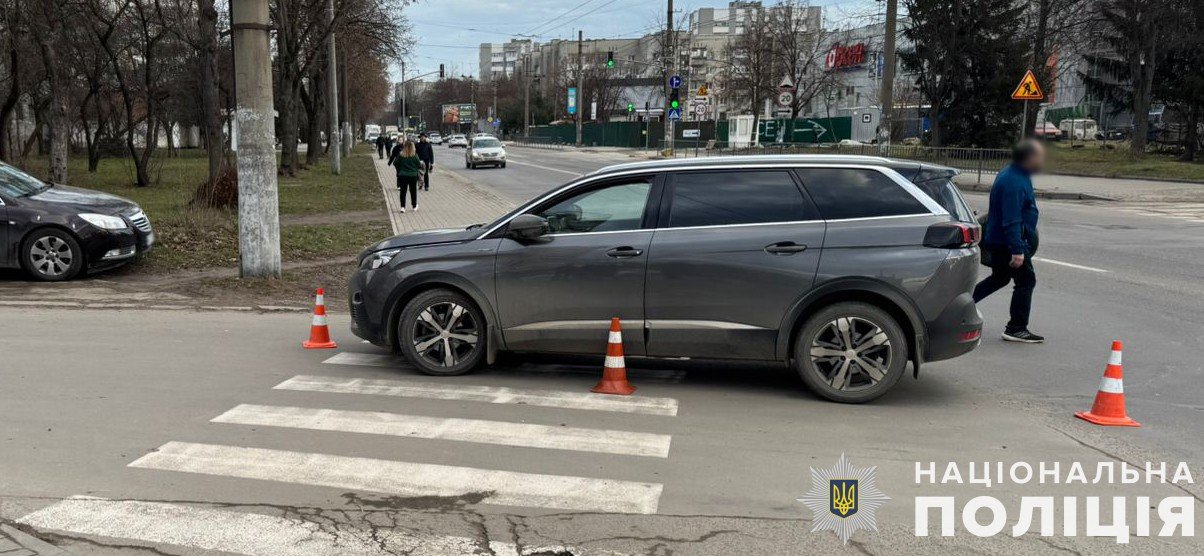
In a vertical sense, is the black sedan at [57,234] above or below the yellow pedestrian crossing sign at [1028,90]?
below

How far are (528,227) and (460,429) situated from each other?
164 centimetres

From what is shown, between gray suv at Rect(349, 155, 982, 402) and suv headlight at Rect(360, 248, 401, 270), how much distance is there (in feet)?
0.09

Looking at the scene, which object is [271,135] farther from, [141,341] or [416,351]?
[416,351]

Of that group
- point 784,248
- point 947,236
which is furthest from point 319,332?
point 947,236

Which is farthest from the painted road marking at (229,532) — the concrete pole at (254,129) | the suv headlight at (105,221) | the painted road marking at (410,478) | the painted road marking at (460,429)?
the suv headlight at (105,221)

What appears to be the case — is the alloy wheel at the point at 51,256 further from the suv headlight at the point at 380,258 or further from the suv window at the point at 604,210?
the suv window at the point at 604,210

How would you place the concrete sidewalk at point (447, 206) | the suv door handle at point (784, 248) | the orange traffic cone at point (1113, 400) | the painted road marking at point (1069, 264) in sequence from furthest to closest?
A: the concrete sidewalk at point (447, 206) → the painted road marking at point (1069, 264) → the suv door handle at point (784, 248) → the orange traffic cone at point (1113, 400)

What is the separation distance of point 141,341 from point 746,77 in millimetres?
63761

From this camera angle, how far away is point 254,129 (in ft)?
34.2

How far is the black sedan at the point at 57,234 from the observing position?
10891mm

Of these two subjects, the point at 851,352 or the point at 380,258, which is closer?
the point at 851,352

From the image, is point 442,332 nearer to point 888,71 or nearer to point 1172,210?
point 1172,210

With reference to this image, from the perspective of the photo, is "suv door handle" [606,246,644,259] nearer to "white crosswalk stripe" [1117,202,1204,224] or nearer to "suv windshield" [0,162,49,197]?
"suv windshield" [0,162,49,197]

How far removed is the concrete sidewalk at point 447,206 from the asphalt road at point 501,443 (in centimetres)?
734
